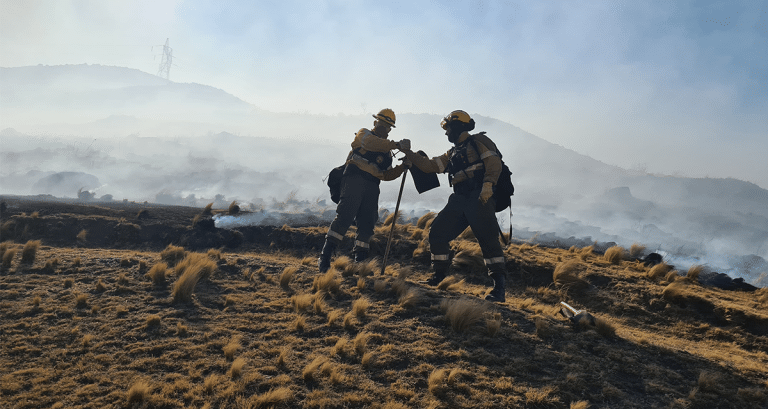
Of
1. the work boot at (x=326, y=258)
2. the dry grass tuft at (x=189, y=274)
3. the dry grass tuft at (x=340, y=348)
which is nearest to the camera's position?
the dry grass tuft at (x=340, y=348)

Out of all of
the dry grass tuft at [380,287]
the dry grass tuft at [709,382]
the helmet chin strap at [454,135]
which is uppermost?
the helmet chin strap at [454,135]

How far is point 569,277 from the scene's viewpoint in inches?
275

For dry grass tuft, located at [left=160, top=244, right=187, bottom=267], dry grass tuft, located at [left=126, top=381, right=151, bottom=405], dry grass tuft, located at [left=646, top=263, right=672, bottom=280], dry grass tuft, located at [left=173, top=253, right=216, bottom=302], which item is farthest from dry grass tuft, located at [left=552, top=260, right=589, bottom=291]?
dry grass tuft, located at [left=160, top=244, right=187, bottom=267]

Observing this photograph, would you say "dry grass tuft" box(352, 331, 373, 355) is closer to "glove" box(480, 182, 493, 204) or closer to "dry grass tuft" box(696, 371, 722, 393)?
"glove" box(480, 182, 493, 204)

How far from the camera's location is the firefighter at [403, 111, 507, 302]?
5723 mm

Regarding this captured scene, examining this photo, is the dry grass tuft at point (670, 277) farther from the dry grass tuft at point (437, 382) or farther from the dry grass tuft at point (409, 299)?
the dry grass tuft at point (437, 382)

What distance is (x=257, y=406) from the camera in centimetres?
292

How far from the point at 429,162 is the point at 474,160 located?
85 centimetres

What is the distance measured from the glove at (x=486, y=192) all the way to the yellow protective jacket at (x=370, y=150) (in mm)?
1662

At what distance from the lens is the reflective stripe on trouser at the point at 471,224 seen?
573cm

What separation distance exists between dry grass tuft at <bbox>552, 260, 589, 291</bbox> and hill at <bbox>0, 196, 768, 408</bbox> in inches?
1.5

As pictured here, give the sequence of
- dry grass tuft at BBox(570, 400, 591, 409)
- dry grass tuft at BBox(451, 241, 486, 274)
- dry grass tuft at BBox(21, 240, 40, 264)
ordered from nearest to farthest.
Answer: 1. dry grass tuft at BBox(570, 400, 591, 409)
2. dry grass tuft at BBox(21, 240, 40, 264)
3. dry grass tuft at BBox(451, 241, 486, 274)

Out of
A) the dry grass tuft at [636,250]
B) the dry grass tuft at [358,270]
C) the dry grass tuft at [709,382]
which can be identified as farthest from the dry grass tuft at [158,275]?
the dry grass tuft at [636,250]

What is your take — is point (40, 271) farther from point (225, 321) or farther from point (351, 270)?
point (351, 270)
